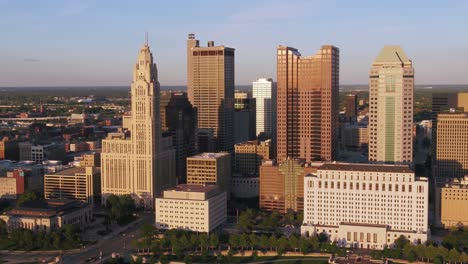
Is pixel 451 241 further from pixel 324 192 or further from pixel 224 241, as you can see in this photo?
pixel 224 241

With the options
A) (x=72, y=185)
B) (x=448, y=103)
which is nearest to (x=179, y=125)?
(x=72, y=185)

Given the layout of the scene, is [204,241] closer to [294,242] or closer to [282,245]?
[282,245]

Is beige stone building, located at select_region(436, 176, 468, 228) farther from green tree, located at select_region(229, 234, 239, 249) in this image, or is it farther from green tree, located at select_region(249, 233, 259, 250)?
green tree, located at select_region(229, 234, 239, 249)

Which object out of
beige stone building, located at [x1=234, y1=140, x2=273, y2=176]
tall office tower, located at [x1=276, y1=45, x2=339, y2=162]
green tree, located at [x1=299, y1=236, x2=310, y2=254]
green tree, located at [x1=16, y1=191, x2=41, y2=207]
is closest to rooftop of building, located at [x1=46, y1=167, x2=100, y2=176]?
green tree, located at [x1=16, y1=191, x2=41, y2=207]

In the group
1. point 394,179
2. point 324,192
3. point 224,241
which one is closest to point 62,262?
point 224,241

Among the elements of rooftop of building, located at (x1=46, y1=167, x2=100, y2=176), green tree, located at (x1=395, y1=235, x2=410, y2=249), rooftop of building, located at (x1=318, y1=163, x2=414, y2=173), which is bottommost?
green tree, located at (x1=395, y1=235, x2=410, y2=249)

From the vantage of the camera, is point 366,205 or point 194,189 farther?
point 194,189
